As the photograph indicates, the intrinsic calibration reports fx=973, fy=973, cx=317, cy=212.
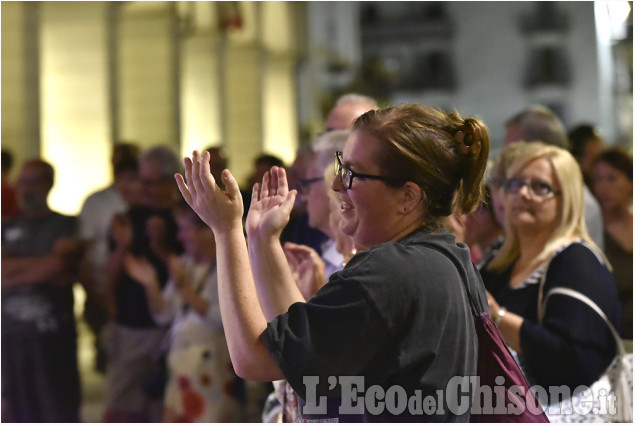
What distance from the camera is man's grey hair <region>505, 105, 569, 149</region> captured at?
4629 millimetres

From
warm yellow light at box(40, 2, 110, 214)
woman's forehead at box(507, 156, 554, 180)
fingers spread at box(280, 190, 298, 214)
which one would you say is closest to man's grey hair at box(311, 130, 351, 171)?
woman's forehead at box(507, 156, 554, 180)

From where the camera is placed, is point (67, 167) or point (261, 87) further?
point (261, 87)

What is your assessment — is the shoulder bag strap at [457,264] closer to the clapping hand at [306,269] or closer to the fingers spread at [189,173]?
the fingers spread at [189,173]

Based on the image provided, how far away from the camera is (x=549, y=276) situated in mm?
3230

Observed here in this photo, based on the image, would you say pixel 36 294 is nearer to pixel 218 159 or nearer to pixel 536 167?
pixel 218 159

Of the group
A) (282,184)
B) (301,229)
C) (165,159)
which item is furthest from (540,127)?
(282,184)

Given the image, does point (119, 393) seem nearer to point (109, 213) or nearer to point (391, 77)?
point (109, 213)

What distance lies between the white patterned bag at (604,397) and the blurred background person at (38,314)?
2.95m

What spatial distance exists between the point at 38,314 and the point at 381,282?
389cm

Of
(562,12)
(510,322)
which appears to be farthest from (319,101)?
(510,322)

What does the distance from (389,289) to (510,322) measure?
5.14 feet

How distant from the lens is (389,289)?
1649 millimetres

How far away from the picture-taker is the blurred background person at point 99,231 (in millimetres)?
5410

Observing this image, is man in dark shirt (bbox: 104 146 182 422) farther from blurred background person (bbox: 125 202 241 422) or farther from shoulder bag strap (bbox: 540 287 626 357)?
shoulder bag strap (bbox: 540 287 626 357)
